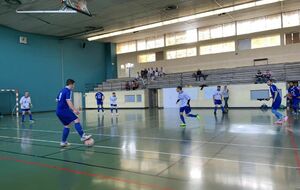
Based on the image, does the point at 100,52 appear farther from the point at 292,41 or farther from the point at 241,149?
the point at 241,149

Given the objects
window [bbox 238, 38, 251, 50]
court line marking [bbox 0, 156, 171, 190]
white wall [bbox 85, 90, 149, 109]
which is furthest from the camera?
white wall [bbox 85, 90, 149, 109]

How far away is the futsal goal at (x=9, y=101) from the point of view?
26516 millimetres

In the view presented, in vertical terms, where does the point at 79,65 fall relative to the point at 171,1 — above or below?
below

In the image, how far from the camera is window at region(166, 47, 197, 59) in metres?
34.3

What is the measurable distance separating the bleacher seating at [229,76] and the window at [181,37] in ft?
17.0

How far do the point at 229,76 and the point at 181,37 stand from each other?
32.5 ft

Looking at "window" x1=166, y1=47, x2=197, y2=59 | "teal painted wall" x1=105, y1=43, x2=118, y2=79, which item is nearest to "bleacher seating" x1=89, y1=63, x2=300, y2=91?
"window" x1=166, y1=47, x2=197, y2=59

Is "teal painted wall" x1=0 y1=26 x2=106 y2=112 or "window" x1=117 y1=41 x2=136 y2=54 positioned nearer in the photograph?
"teal painted wall" x1=0 y1=26 x2=106 y2=112

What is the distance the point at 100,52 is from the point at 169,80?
12.5 meters

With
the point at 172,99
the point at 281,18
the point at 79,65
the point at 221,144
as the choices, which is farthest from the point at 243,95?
the point at 79,65

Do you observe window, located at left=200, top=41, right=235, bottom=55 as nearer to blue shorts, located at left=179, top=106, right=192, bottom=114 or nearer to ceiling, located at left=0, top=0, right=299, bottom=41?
ceiling, located at left=0, top=0, right=299, bottom=41

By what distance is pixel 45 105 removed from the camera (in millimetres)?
30578

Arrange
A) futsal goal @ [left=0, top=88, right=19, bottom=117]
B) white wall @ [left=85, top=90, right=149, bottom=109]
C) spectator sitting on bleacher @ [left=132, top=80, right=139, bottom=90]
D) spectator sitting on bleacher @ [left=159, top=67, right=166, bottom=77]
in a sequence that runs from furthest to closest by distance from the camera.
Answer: spectator sitting on bleacher @ [left=159, top=67, right=166, bottom=77] < spectator sitting on bleacher @ [left=132, top=80, right=139, bottom=90] < white wall @ [left=85, top=90, right=149, bottom=109] < futsal goal @ [left=0, top=88, right=19, bottom=117]

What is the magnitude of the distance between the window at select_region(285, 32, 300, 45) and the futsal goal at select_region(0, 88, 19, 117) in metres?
29.3
